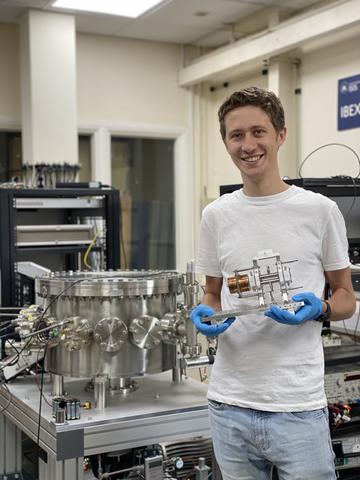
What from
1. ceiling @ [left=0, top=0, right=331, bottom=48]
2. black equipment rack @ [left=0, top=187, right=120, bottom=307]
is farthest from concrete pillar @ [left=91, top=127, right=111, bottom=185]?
black equipment rack @ [left=0, top=187, right=120, bottom=307]

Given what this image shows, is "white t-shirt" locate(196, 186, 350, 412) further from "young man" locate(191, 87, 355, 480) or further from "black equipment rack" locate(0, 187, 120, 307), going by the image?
"black equipment rack" locate(0, 187, 120, 307)

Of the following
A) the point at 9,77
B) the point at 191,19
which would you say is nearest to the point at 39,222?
the point at 9,77

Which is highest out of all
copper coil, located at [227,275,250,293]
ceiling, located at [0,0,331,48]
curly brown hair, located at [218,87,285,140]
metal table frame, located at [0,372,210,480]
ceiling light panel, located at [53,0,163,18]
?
ceiling, located at [0,0,331,48]

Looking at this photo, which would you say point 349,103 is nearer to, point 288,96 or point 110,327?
point 288,96

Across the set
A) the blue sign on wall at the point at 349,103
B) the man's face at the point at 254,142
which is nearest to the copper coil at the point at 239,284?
the man's face at the point at 254,142

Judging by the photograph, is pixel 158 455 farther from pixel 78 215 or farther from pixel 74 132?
pixel 74 132

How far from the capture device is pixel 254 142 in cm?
122

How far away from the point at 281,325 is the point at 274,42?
11.9 ft

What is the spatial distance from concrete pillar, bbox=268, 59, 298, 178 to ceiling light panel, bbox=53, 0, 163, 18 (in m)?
1.00

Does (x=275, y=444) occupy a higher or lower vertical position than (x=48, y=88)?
lower

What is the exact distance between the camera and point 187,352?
5.81ft

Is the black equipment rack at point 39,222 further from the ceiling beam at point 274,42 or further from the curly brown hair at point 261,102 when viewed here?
the ceiling beam at point 274,42

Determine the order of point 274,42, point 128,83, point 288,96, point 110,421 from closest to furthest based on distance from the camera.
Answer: point 110,421 → point 274,42 → point 288,96 → point 128,83

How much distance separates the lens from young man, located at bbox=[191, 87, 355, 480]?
3.89 ft
